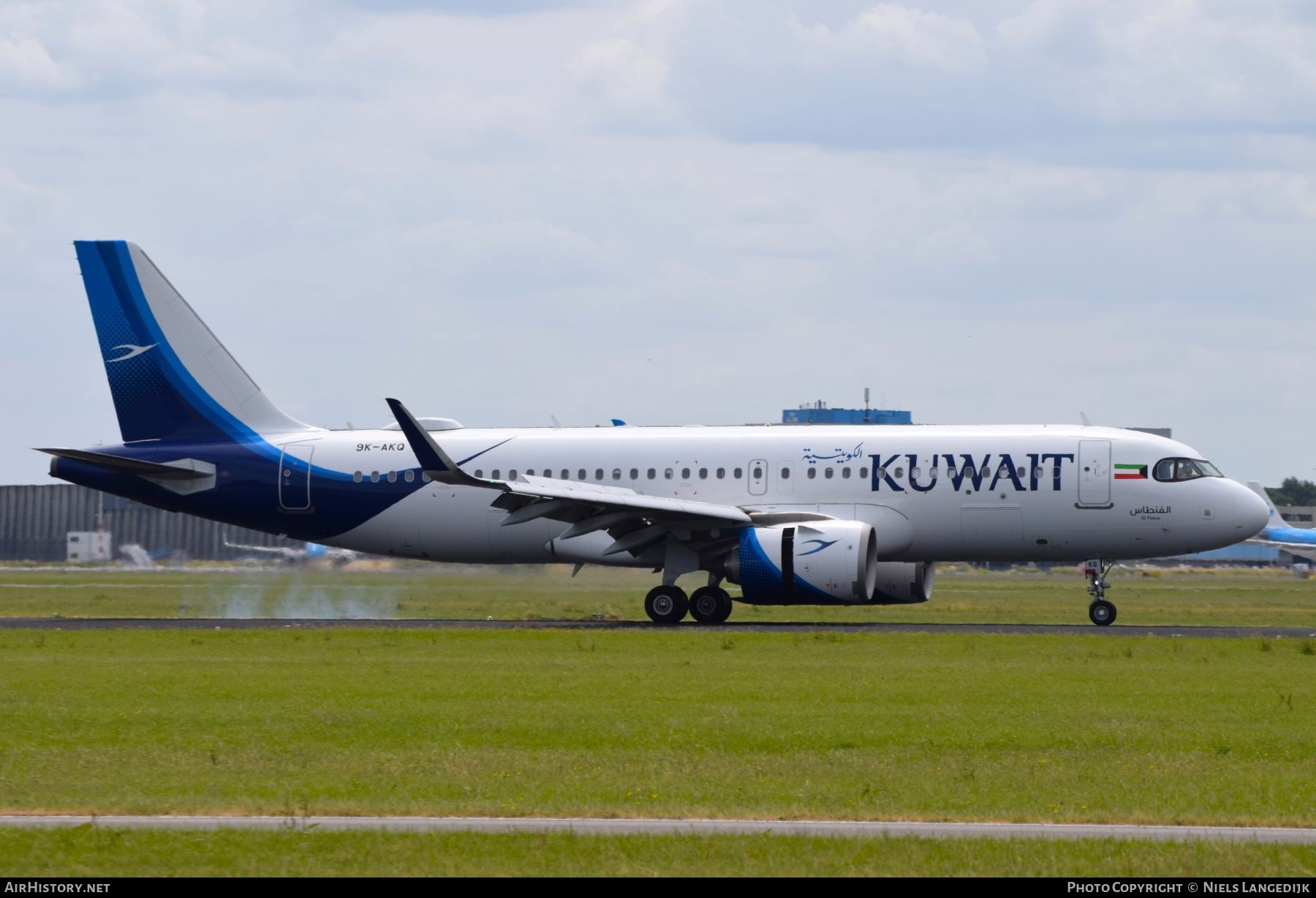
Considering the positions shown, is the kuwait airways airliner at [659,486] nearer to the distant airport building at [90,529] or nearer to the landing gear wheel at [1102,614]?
the landing gear wheel at [1102,614]

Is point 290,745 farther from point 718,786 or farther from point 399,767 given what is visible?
point 718,786

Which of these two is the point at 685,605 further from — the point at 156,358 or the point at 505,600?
the point at 156,358

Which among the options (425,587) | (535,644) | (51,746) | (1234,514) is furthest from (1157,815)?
(425,587)

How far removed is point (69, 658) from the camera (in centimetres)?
2606

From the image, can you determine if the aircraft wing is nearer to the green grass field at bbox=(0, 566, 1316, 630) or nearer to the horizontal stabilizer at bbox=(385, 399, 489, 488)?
the horizontal stabilizer at bbox=(385, 399, 489, 488)

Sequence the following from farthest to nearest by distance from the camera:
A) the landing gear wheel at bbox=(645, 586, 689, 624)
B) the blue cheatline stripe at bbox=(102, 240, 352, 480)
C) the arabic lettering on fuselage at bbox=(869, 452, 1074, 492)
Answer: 1. the blue cheatline stripe at bbox=(102, 240, 352, 480)
2. the landing gear wheel at bbox=(645, 586, 689, 624)
3. the arabic lettering on fuselage at bbox=(869, 452, 1074, 492)

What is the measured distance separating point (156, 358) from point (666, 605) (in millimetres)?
13209

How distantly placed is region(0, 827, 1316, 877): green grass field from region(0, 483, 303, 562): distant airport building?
6284 centimetres

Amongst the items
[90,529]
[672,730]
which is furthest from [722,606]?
[90,529]

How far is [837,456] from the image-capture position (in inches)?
1384

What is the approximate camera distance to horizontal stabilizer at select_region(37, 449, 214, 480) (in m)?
37.2

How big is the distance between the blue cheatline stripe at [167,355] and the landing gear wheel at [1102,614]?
18.3 metres

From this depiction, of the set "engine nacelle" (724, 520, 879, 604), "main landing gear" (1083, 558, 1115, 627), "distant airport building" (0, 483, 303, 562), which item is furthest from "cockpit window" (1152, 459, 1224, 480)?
"distant airport building" (0, 483, 303, 562)

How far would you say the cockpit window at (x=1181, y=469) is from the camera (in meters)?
34.3
